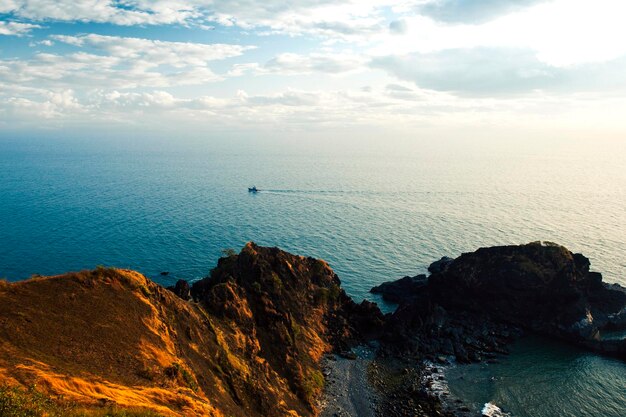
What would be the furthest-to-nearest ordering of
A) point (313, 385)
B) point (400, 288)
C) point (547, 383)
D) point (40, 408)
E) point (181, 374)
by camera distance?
point (400, 288), point (547, 383), point (313, 385), point (181, 374), point (40, 408)

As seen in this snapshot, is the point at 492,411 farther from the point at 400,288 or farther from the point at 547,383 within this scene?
the point at 400,288

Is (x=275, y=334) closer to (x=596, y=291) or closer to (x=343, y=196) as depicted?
(x=596, y=291)

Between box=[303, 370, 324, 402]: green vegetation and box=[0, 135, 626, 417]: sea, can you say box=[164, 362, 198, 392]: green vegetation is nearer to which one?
box=[303, 370, 324, 402]: green vegetation

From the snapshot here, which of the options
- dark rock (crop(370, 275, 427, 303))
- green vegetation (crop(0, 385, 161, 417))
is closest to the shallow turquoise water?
dark rock (crop(370, 275, 427, 303))

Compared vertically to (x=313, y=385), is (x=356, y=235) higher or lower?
higher

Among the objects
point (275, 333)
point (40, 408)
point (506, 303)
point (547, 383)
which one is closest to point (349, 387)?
point (275, 333)

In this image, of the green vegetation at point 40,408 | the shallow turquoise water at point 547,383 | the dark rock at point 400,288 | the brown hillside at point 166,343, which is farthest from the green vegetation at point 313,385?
the green vegetation at point 40,408

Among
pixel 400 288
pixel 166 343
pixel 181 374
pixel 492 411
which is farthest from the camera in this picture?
pixel 400 288

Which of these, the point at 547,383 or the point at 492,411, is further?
the point at 547,383
